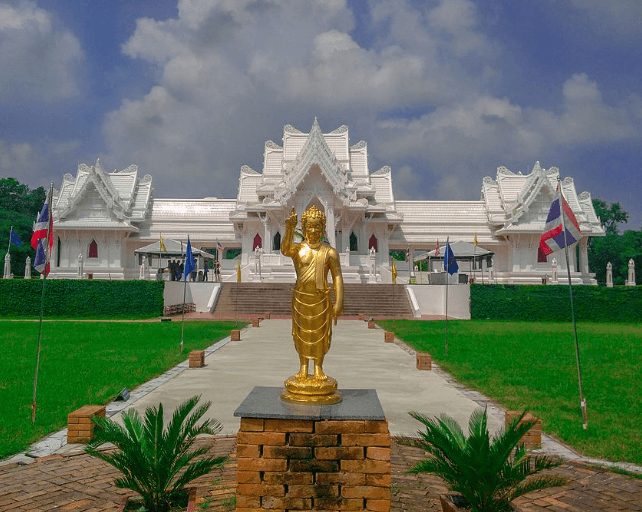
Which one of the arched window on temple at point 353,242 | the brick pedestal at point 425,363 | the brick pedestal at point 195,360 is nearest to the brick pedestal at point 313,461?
the brick pedestal at point 425,363

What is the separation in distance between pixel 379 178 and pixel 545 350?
31.5 metres

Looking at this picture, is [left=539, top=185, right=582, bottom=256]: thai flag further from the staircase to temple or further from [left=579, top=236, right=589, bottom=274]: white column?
[left=579, top=236, right=589, bottom=274]: white column

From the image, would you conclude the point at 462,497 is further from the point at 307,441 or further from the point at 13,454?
the point at 13,454

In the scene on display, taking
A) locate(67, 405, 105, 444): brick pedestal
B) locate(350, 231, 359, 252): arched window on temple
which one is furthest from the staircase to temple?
locate(67, 405, 105, 444): brick pedestal

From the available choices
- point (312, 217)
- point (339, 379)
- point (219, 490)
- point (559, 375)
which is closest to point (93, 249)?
point (339, 379)

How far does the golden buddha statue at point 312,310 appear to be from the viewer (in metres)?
4.75

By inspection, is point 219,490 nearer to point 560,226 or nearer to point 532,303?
point 560,226

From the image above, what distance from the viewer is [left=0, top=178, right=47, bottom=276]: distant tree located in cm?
5081

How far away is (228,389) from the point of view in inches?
389

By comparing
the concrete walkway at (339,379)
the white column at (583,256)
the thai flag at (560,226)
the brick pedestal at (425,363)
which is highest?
the white column at (583,256)

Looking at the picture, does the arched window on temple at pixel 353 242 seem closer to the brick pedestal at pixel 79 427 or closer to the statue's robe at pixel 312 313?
the brick pedestal at pixel 79 427


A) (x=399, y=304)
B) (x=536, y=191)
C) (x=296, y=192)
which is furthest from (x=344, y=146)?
(x=399, y=304)

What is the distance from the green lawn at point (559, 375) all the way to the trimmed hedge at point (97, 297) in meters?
13.4

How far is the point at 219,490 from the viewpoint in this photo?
5148mm
